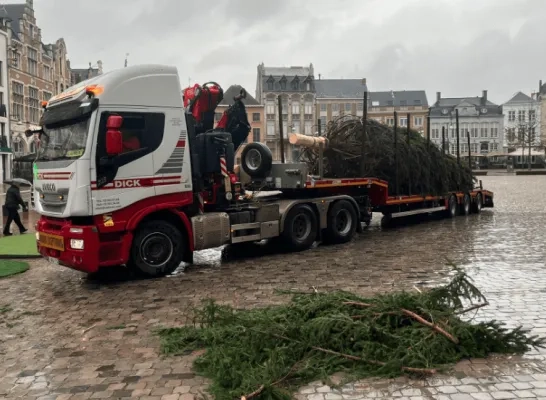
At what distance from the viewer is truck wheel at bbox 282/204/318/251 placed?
11.9m

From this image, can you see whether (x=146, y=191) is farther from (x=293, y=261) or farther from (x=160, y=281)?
(x=293, y=261)

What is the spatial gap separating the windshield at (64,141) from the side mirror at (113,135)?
38cm

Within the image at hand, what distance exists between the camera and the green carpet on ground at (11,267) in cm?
1008

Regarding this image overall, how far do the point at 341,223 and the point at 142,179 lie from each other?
571 centimetres

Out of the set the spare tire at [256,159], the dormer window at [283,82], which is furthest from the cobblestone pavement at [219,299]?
the dormer window at [283,82]

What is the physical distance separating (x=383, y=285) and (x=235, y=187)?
3929 mm

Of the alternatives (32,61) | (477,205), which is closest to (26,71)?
(32,61)

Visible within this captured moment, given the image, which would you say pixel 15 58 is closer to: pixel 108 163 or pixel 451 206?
pixel 451 206

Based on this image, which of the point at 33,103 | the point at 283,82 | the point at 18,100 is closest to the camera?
the point at 18,100

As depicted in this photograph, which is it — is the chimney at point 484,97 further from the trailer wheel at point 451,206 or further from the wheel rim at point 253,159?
the wheel rim at point 253,159

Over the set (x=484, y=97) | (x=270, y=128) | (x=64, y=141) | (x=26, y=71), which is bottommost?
(x=64, y=141)

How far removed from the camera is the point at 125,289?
8.70 meters

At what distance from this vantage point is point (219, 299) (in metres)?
7.75

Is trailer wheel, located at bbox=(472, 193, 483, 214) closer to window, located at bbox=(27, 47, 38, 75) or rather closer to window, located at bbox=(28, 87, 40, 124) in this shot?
window, located at bbox=(28, 87, 40, 124)
